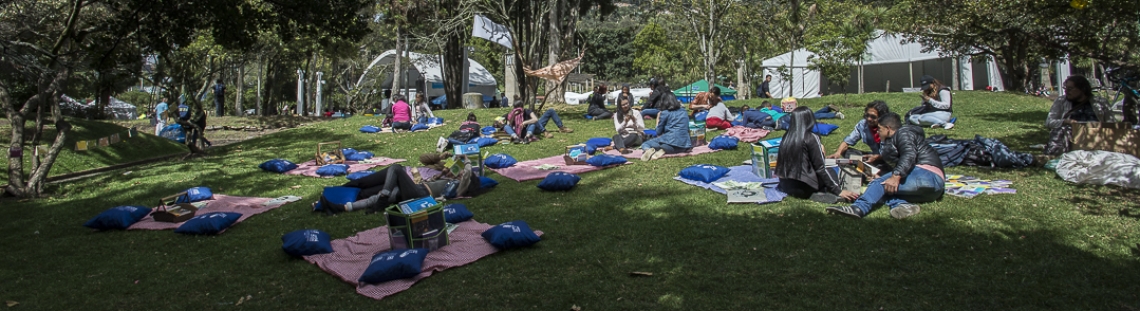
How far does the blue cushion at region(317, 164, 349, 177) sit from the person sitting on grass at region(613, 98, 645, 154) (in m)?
4.63

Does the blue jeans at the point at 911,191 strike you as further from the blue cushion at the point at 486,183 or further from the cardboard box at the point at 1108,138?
the blue cushion at the point at 486,183

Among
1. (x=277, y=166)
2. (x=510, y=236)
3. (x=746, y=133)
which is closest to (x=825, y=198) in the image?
(x=510, y=236)

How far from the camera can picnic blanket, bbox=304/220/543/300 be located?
5.05 meters

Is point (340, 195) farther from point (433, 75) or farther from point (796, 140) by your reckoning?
point (433, 75)

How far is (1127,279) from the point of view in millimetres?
4574

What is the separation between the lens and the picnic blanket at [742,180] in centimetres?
745

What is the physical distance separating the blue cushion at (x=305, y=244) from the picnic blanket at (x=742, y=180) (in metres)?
4.25

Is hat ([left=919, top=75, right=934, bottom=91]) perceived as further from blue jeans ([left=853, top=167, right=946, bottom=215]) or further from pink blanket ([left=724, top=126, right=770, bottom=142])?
blue jeans ([left=853, top=167, right=946, bottom=215])

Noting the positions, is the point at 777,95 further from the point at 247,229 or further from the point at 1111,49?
the point at 247,229

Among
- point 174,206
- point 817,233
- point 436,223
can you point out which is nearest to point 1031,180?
point 817,233

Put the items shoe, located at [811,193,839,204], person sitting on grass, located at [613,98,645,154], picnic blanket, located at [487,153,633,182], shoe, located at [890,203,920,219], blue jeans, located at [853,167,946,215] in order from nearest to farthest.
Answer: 1. shoe, located at [890,203,920,219]
2. blue jeans, located at [853,167,946,215]
3. shoe, located at [811,193,839,204]
4. picnic blanket, located at [487,153,633,182]
5. person sitting on grass, located at [613,98,645,154]

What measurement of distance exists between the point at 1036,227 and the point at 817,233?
69.5 inches

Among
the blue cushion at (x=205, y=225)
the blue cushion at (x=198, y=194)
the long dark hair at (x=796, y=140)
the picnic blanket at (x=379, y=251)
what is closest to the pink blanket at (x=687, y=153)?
the long dark hair at (x=796, y=140)

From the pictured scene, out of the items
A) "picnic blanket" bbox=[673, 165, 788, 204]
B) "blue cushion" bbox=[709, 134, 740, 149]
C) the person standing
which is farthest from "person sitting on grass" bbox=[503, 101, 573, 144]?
the person standing
